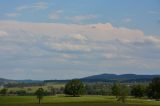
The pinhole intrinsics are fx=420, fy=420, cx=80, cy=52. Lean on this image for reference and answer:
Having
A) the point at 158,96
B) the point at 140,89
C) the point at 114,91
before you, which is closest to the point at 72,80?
the point at 114,91

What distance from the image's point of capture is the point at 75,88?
190 metres

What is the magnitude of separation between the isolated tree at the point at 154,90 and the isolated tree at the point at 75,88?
33.7 metres

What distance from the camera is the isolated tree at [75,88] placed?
189m

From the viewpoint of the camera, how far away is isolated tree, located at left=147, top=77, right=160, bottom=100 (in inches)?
6501

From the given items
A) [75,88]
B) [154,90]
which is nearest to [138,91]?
[154,90]

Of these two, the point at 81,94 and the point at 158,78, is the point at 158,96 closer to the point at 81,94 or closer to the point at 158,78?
the point at 158,78

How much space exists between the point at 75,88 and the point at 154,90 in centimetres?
3930

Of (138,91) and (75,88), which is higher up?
(75,88)

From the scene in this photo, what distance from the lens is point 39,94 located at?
531ft

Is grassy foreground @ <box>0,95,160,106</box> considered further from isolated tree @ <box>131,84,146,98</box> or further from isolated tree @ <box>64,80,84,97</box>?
isolated tree @ <box>64,80,84,97</box>

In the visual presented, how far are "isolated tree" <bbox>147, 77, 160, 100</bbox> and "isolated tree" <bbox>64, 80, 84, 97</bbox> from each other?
3370cm

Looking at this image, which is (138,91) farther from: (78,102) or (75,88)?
(78,102)

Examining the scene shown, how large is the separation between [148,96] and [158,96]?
801 centimetres

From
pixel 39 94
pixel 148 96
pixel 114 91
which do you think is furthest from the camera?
pixel 114 91
